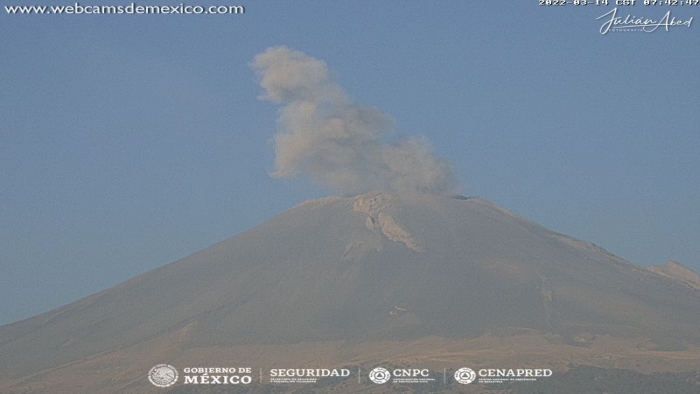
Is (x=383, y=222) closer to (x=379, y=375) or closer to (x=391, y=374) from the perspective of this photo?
(x=391, y=374)

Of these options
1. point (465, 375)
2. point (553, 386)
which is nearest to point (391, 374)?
point (465, 375)

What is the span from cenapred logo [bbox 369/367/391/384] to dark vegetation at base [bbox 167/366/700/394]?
47 centimetres

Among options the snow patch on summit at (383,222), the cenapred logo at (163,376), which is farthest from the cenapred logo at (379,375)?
the snow patch on summit at (383,222)

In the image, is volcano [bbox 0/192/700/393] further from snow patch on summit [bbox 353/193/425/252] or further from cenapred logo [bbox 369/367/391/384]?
cenapred logo [bbox 369/367/391/384]

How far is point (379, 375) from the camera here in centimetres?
11425

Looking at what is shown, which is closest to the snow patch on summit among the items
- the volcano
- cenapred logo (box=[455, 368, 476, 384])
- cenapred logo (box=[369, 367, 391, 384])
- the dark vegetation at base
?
the volcano

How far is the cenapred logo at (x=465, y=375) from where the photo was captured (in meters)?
112

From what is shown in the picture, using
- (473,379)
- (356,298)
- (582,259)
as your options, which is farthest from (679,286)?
(473,379)

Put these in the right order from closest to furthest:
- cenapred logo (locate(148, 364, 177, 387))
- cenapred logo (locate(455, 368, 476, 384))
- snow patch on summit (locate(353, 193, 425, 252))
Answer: cenapred logo (locate(455, 368, 476, 384)), cenapred logo (locate(148, 364, 177, 387)), snow patch on summit (locate(353, 193, 425, 252))

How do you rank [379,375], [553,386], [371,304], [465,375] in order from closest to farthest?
[553,386], [465,375], [379,375], [371,304]

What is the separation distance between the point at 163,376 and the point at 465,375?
26396 millimetres

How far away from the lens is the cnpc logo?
11338 cm

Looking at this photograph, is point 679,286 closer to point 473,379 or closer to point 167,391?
point 473,379

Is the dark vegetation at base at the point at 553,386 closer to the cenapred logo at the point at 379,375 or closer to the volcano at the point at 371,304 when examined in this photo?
the cenapred logo at the point at 379,375
